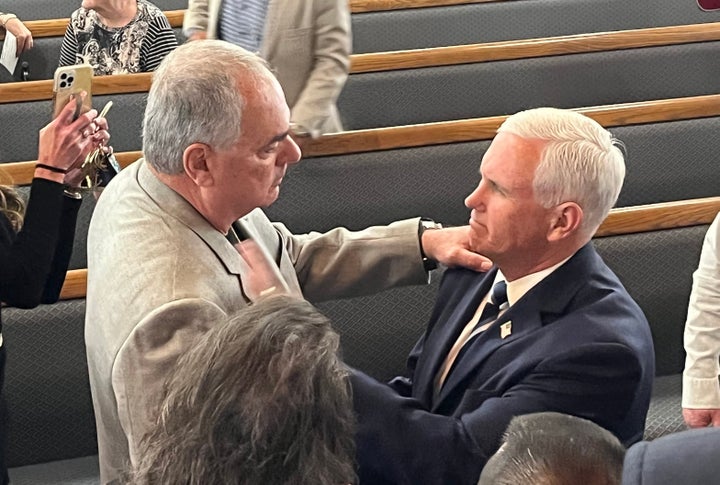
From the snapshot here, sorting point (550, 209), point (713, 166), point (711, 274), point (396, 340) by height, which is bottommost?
point (396, 340)

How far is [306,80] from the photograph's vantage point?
2.44m

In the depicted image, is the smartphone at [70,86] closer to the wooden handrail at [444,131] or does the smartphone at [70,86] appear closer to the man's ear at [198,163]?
the man's ear at [198,163]

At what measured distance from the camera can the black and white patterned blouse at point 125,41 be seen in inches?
113

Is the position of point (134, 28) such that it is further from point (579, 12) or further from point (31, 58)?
point (579, 12)

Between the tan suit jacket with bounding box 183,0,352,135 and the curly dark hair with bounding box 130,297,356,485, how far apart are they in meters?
1.50

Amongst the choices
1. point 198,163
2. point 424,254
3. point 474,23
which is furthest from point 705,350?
point 474,23

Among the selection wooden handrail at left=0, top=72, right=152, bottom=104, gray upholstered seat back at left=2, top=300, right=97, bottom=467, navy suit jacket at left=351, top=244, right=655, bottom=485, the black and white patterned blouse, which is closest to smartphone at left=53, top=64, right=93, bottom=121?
gray upholstered seat back at left=2, top=300, right=97, bottom=467

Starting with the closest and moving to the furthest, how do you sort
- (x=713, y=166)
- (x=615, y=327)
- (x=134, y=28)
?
(x=615, y=327) < (x=713, y=166) < (x=134, y=28)

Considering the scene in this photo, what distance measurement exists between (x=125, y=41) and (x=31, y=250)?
1550 millimetres

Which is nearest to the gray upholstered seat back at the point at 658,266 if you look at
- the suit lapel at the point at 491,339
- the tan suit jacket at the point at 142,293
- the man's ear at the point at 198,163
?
the suit lapel at the point at 491,339

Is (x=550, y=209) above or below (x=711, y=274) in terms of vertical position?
above

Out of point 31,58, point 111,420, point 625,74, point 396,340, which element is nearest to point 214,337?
point 111,420

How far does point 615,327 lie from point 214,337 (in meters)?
0.63

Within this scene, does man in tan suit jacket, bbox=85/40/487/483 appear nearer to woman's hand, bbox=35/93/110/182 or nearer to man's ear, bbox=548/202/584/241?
woman's hand, bbox=35/93/110/182
